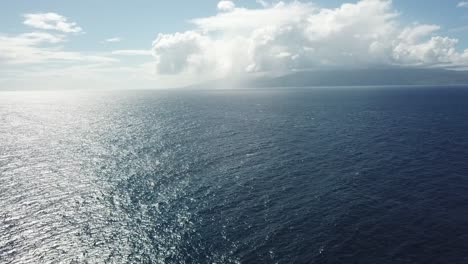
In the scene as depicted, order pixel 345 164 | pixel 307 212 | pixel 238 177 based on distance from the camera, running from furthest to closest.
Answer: pixel 345 164 → pixel 238 177 → pixel 307 212

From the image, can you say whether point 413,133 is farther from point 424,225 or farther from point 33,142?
point 33,142

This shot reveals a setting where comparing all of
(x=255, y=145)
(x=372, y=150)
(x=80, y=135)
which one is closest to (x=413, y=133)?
(x=372, y=150)

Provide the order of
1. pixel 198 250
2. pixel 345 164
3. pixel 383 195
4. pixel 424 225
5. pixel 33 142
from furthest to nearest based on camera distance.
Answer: pixel 33 142, pixel 345 164, pixel 383 195, pixel 424 225, pixel 198 250

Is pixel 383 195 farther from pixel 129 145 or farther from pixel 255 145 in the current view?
pixel 129 145

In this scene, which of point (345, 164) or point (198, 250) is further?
point (345, 164)

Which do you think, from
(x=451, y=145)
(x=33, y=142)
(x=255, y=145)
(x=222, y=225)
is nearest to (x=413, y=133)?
(x=451, y=145)

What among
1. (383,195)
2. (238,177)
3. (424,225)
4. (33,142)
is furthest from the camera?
(33,142)
